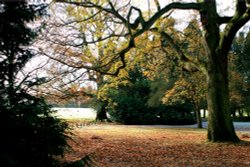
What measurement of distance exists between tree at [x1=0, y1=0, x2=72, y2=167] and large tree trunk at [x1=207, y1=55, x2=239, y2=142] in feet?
31.9

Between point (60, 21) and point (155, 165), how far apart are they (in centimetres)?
791

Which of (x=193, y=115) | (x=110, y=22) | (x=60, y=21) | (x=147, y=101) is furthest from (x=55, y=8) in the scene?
(x=193, y=115)

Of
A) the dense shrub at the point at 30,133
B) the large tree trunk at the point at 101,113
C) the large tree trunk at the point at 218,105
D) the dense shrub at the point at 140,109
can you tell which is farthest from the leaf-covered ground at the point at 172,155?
the large tree trunk at the point at 101,113

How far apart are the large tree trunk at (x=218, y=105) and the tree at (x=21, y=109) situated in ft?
31.9

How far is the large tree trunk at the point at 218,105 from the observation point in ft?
44.4

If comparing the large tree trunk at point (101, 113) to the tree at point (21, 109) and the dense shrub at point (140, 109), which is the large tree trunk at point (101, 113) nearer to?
the dense shrub at point (140, 109)

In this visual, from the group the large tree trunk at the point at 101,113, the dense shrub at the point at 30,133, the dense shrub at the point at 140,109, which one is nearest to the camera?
the dense shrub at the point at 30,133

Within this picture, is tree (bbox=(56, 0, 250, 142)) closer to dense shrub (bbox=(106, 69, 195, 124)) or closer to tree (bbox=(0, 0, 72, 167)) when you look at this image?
tree (bbox=(0, 0, 72, 167))

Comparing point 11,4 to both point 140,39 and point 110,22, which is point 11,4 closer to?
point 110,22

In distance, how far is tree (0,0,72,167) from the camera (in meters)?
4.28

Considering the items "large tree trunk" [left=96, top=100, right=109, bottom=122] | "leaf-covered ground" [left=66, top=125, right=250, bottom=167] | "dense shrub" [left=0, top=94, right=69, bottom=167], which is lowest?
"leaf-covered ground" [left=66, top=125, right=250, bottom=167]

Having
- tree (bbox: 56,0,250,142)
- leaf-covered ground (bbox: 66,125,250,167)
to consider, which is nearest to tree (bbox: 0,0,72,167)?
leaf-covered ground (bbox: 66,125,250,167)

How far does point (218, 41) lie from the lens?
1412cm

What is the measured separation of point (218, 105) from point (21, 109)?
10.4m
